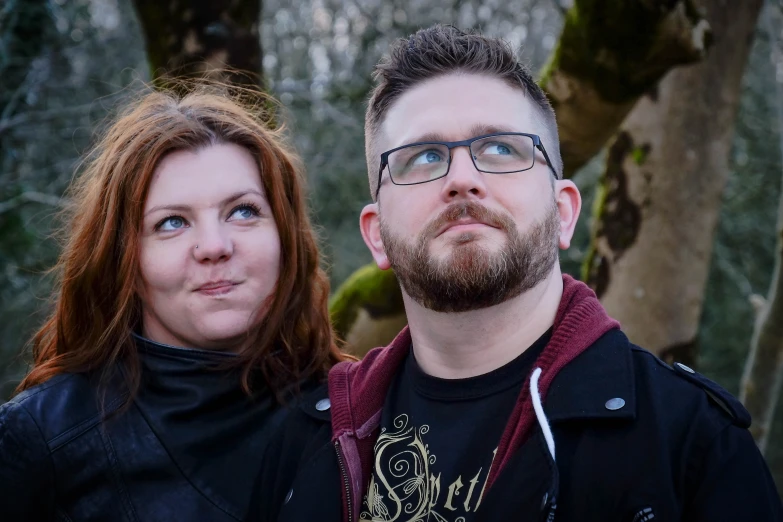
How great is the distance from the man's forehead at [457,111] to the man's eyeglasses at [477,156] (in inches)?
1.0

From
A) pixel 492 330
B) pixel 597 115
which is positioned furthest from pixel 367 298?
pixel 492 330

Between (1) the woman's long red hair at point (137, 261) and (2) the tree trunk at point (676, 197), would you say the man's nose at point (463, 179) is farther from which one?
(2) the tree trunk at point (676, 197)

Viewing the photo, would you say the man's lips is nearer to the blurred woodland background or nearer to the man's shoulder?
the man's shoulder

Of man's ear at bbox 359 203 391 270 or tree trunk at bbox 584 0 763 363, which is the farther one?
tree trunk at bbox 584 0 763 363

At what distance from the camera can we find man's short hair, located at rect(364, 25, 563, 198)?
2.28 metres

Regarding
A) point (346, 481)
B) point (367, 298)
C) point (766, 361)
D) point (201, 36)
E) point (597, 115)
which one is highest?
point (201, 36)

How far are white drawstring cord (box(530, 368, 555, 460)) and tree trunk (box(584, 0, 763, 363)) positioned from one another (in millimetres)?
2410

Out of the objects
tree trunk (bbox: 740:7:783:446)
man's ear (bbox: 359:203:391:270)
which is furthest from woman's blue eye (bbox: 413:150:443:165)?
tree trunk (bbox: 740:7:783:446)

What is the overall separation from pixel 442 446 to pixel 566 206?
2.60ft

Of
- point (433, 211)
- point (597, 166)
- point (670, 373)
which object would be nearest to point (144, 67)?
point (597, 166)

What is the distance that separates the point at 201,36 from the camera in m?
3.32

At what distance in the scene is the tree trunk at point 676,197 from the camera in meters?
4.12

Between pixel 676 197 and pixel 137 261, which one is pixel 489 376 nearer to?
pixel 137 261

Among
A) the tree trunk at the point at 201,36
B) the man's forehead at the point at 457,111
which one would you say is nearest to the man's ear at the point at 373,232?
the man's forehead at the point at 457,111
